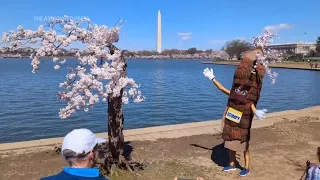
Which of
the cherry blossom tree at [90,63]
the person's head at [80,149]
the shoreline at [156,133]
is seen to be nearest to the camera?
the person's head at [80,149]

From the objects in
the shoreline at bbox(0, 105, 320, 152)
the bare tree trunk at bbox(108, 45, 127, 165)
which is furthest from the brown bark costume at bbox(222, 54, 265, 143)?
the shoreline at bbox(0, 105, 320, 152)

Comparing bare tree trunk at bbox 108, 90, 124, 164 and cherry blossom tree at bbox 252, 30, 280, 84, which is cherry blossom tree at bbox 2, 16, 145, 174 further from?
cherry blossom tree at bbox 252, 30, 280, 84

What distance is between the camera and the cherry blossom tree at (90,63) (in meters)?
5.49

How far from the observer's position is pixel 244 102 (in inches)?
249

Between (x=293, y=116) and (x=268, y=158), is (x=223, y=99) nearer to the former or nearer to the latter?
(x=293, y=116)

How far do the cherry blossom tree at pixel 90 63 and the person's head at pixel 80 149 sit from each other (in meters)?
2.84

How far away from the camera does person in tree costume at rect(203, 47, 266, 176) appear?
6242 millimetres

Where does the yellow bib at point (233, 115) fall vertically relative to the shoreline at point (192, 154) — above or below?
above

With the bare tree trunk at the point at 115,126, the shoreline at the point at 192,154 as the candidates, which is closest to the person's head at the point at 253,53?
the shoreline at the point at 192,154

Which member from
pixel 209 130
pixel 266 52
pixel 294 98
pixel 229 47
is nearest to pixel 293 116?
pixel 209 130

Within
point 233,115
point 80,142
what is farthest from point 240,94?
point 80,142

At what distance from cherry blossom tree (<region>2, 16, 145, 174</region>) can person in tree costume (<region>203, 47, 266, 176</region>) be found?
67.0 inches

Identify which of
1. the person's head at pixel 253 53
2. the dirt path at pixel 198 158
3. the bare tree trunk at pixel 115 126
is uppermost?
the person's head at pixel 253 53

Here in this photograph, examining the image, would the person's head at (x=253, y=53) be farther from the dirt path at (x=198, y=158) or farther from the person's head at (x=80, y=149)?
the person's head at (x=80, y=149)
